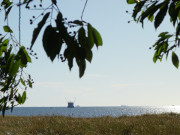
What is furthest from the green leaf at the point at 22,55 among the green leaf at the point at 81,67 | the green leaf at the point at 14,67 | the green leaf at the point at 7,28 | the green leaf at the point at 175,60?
the green leaf at the point at 175,60

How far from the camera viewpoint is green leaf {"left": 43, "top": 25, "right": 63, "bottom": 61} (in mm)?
1210

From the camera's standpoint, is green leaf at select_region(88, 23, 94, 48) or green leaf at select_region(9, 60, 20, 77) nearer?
green leaf at select_region(88, 23, 94, 48)

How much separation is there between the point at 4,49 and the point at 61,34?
962 millimetres

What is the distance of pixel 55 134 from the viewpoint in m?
11.7

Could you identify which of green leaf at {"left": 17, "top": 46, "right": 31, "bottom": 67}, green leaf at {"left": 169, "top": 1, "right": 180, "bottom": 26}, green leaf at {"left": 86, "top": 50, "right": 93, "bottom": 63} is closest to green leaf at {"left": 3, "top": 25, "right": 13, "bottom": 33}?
green leaf at {"left": 17, "top": 46, "right": 31, "bottom": 67}

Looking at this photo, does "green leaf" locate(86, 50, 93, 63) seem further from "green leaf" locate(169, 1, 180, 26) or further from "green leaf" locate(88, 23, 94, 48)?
"green leaf" locate(169, 1, 180, 26)

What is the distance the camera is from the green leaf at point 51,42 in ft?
3.97

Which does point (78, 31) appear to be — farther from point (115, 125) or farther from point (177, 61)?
point (115, 125)

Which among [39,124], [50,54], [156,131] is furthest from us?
[39,124]

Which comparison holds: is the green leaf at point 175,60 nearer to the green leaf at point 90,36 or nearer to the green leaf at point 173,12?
the green leaf at point 173,12

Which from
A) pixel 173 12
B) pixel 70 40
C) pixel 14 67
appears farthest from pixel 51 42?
pixel 173 12

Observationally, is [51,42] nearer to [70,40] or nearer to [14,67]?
[70,40]

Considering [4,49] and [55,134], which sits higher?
[4,49]

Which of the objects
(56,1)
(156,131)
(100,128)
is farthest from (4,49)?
(100,128)
